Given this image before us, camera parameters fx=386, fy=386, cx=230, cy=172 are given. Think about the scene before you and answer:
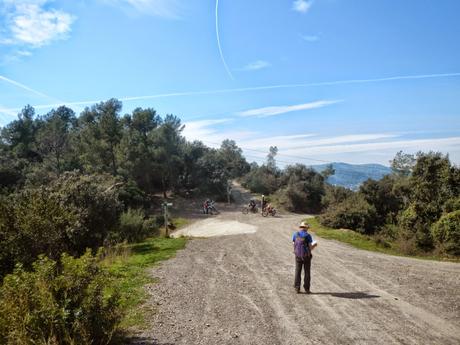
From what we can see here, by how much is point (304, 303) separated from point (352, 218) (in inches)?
717

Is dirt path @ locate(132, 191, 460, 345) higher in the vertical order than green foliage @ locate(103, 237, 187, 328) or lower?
higher

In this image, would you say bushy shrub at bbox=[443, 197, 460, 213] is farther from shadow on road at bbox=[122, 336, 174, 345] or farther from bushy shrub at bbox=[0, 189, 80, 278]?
shadow on road at bbox=[122, 336, 174, 345]

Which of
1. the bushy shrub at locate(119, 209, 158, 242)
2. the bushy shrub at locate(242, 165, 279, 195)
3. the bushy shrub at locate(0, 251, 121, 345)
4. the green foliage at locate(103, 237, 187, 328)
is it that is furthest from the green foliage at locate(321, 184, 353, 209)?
the bushy shrub at locate(0, 251, 121, 345)

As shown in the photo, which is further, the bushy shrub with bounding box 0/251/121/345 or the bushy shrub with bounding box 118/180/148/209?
the bushy shrub with bounding box 118/180/148/209

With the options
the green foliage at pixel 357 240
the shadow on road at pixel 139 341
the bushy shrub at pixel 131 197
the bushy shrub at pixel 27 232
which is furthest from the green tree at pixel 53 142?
the shadow on road at pixel 139 341

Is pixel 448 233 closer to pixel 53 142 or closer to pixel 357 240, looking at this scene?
pixel 357 240

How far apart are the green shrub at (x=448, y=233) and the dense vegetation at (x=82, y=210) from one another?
50.9 ft

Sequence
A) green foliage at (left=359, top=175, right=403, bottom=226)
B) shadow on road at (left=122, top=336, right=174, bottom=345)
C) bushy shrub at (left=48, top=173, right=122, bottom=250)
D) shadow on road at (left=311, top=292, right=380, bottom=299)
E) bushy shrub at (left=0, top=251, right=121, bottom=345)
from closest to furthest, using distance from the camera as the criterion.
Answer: bushy shrub at (left=0, top=251, right=121, bottom=345) < shadow on road at (left=122, top=336, right=174, bottom=345) < shadow on road at (left=311, top=292, right=380, bottom=299) < bushy shrub at (left=48, top=173, right=122, bottom=250) < green foliage at (left=359, top=175, right=403, bottom=226)

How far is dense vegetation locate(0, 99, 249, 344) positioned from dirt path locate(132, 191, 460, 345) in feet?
5.69

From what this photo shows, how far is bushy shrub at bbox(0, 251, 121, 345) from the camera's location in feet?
17.0

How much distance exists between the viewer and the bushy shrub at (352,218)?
2550 centimetres

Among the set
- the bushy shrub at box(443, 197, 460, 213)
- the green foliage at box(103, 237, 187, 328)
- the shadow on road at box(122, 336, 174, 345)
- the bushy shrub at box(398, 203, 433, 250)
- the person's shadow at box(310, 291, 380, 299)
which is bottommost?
the green foliage at box(103, 237, 187, 328)

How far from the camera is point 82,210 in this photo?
1781 centimetres

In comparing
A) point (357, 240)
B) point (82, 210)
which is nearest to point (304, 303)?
point (82, 210)
